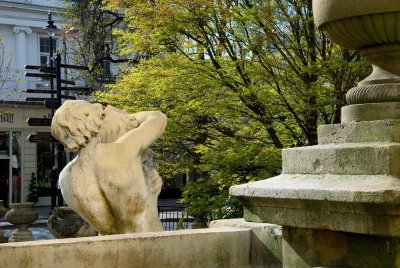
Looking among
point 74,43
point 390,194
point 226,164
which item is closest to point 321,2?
point 390,194

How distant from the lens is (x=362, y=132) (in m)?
3.99

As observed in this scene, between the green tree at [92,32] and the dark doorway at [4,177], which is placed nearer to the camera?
the green tree at [92,32]

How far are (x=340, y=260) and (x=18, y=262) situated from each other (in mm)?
2010

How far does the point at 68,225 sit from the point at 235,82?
14.4 feet

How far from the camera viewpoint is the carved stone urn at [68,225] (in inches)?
511

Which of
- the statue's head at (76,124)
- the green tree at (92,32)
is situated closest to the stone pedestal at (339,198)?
the statue's head at (76,124)

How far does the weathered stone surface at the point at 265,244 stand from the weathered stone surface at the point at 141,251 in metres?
0.05

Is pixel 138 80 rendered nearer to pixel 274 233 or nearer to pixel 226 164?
pixel 226 164

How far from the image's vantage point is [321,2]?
4.26m

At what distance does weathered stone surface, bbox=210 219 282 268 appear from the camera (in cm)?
471

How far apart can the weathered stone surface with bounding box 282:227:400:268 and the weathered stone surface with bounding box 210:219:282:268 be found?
23 centimetres

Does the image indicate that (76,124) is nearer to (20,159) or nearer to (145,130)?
(145,130)

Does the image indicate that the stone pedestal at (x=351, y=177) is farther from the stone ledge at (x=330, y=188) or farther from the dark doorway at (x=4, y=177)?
the dark doorway at (x=4, y=177)

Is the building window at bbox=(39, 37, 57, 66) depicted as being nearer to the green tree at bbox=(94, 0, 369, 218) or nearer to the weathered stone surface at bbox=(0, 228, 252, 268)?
the green tree at bbox=(94, 0, 369, 218)
